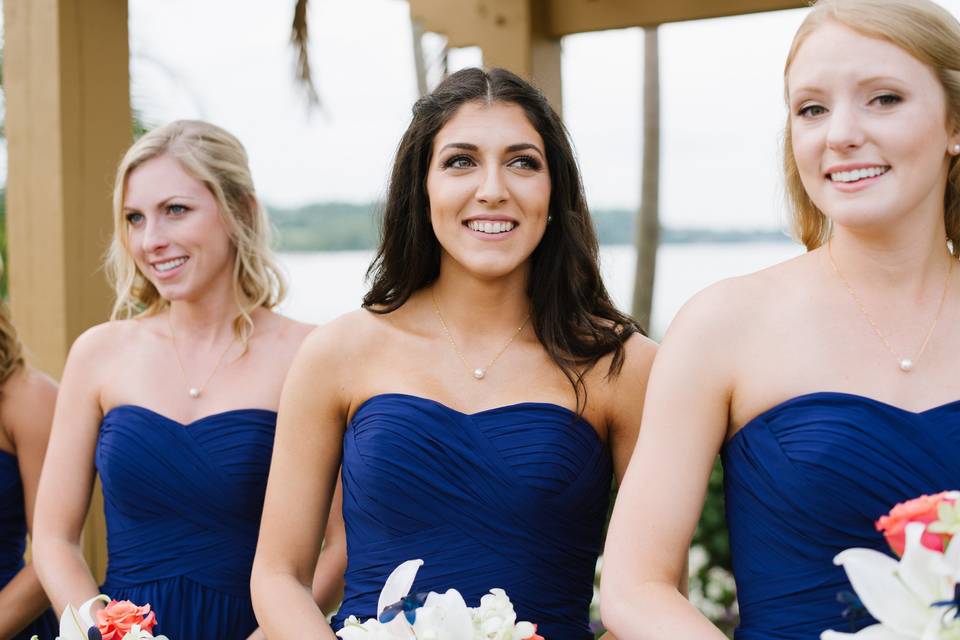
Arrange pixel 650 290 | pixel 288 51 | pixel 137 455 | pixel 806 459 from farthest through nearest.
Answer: pixel 650 290 → pixel 288 51 → pixel 137 455 → pixel 806 459

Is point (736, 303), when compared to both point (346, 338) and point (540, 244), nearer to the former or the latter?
point (540, 244)

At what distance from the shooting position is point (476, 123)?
3076mm

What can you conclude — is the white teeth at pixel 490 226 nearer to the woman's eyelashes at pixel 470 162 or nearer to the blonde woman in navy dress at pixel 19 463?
the woman's eyelashes at pixel 470 162

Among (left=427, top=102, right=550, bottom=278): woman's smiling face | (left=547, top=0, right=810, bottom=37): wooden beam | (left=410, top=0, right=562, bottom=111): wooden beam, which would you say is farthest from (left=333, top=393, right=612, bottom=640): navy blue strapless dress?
(left=547, top=0, right=810, bottom=37): wooden beam

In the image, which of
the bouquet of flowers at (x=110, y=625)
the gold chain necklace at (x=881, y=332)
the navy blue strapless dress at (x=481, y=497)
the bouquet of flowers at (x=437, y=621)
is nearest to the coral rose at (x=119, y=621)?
the bouquet of flowers at (x=110, y=625)

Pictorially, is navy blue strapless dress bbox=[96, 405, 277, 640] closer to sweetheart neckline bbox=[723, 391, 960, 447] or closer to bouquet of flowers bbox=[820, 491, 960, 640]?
sweetheart neckline bbox=[723, 391, 960, 447]

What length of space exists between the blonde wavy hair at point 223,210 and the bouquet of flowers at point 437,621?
1939 mm

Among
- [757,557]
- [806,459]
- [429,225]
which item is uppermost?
[429,225]

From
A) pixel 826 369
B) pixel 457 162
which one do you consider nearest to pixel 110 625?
pixel 457 162

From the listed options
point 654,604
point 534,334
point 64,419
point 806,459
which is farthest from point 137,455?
point 806,459

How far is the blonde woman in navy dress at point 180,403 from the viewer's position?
353 centimetres

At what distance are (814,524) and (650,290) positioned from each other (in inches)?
328

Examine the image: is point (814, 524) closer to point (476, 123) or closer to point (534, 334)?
point (534, 334)

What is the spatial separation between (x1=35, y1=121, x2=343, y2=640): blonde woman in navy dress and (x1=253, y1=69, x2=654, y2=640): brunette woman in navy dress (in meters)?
0.45
